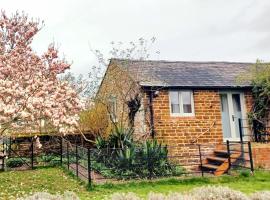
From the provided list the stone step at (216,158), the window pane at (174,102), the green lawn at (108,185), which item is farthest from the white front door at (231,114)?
the green lawn at (108,185)

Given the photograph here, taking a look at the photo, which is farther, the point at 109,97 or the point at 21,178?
the point at 109,97

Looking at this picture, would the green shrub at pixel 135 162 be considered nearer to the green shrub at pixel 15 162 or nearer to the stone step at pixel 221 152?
the stone step at pixel 221 152

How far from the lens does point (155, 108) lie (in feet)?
50.4

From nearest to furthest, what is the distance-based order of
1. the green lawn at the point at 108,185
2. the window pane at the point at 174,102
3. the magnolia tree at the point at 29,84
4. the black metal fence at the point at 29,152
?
the magnolia tree at the point at 29,84 < the green lawn at the point at 108,185 < the window pane at the point at 174,102 < the black metal fence at the point at 29,152

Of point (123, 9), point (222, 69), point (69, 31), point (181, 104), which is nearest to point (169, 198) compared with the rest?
point (181, 104)

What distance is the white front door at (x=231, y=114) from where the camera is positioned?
674 inches

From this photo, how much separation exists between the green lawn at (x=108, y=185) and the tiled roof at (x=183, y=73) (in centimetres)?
540

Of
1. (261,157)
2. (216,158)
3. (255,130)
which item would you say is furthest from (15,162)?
(255,130)

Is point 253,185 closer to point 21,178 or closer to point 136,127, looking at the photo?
point 136,127

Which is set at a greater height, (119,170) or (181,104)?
(181,104)

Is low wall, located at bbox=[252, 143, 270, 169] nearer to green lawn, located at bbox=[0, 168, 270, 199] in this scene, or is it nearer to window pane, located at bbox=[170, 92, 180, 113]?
green lawn, located at bbox=[0, 168, 270, 199]

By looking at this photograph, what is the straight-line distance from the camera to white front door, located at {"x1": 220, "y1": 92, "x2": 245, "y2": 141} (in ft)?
56.2

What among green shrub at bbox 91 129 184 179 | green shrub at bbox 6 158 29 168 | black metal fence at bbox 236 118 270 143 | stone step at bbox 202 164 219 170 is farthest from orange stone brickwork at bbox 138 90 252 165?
green shrub at bbox 6 158 29 168

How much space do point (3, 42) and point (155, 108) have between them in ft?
24.0
